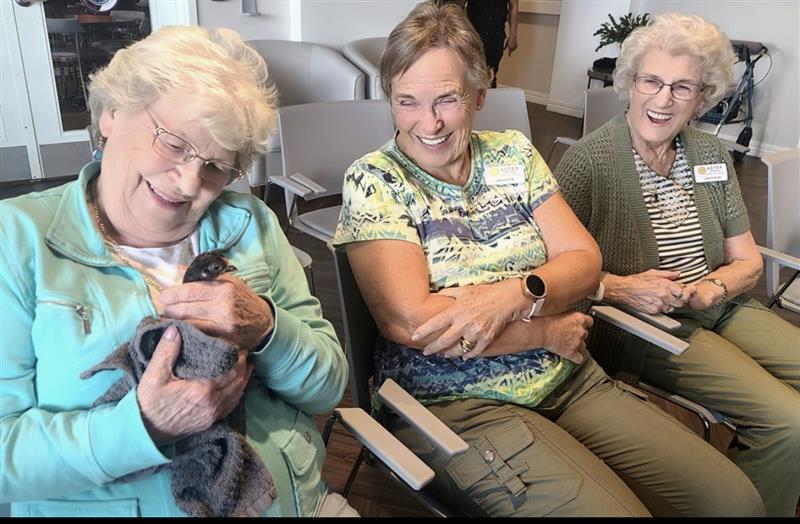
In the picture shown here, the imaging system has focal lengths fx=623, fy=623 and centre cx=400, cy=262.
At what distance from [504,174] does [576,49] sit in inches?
251

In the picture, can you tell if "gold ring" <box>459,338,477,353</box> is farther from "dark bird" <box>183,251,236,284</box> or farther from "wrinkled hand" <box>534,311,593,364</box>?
"dark bird" <box>183,251,236,284</box>

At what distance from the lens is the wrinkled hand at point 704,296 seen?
1712mm

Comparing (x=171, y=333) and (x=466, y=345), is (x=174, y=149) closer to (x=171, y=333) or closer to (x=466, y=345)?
(x=171, y=333)

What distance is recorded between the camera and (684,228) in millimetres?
1849

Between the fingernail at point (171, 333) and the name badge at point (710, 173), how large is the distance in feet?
5.29

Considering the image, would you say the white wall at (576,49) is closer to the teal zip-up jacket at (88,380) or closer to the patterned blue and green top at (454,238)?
the patterned blue and green top at (454,238)

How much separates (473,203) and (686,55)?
861mm

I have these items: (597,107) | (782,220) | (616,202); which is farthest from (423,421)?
(597,107)

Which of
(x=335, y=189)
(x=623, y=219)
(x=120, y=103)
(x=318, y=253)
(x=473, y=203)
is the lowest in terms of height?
(x=318, y=253)

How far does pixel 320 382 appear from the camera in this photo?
3.69ft

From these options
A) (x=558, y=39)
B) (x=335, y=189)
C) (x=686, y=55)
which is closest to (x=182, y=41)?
(x=686, y=55)

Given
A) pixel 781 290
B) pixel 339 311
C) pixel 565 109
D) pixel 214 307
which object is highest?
pixel 214 307

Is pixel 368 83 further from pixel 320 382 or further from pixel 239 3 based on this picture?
pixel 320 382

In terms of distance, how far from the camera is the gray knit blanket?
883 millimetres
